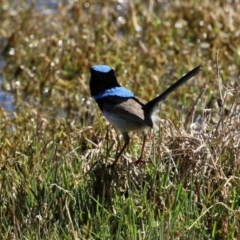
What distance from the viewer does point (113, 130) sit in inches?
228

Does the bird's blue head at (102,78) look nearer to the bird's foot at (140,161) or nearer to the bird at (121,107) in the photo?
the bird at (121,107)

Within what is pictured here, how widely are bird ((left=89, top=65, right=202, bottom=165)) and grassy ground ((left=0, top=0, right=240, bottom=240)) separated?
0.12 meters

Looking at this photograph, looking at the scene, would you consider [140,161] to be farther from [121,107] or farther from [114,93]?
[114,93]

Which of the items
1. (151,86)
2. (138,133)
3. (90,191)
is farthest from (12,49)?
(90,191)

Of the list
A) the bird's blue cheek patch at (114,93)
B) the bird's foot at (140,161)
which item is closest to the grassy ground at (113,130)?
the bird's foot at (140,161)

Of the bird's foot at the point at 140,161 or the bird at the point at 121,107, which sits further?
the bird at the point at 121,107

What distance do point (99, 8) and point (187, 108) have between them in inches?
94.2

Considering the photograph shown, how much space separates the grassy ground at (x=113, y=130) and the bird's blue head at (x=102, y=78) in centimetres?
28

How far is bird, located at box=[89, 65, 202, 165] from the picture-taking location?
538cm

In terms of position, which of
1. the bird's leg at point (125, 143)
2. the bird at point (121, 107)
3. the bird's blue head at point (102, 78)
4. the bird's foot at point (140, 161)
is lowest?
the bird's foot at point (140, 161)

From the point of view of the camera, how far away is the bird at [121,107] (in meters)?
5.38

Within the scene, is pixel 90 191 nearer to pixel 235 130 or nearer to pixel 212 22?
pixel 235 130

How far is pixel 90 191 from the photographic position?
5.05 m

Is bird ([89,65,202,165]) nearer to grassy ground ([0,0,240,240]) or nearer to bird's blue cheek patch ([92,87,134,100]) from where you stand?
bird's blue cheek patch ([92,87,134,100])
